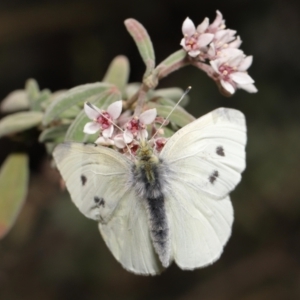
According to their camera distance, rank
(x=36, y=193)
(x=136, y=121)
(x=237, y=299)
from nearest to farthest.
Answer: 1. (x=136, y=121)
2. (x=36, y=193)
3. (x=237, y=299)

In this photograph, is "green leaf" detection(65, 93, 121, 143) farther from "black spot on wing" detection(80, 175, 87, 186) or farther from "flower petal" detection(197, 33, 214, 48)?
"flower petal" detection(197, 33, 214, 48)

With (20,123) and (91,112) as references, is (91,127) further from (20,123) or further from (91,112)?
(20,123)

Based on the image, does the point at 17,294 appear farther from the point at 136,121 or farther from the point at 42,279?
the point at 136,121

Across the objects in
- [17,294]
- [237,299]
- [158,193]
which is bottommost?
[237,299]

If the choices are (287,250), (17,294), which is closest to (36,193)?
(17,294)

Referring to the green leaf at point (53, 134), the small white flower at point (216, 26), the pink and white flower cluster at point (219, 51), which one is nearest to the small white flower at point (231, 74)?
the pink and white flower cluster at point (219, 51)

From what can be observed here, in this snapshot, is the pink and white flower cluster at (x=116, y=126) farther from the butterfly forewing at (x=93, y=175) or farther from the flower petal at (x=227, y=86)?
the flower petal at (x=227, y=86)

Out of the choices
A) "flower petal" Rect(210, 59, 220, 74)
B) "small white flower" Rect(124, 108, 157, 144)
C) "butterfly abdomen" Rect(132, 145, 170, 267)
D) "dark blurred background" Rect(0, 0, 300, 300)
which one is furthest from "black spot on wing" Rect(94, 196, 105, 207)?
"dark blurred background" Rect(0, 0, 300, 300)

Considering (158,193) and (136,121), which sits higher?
(136,121)
